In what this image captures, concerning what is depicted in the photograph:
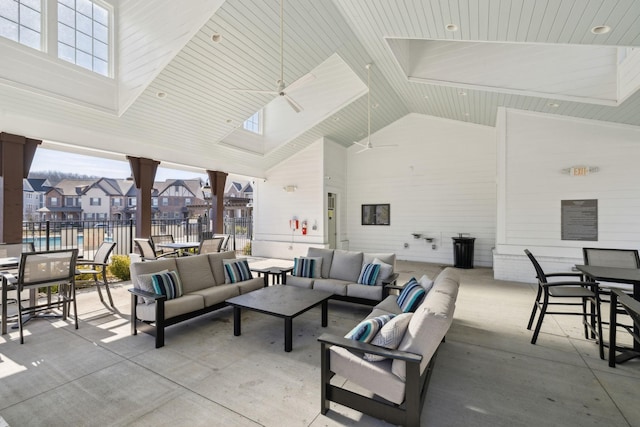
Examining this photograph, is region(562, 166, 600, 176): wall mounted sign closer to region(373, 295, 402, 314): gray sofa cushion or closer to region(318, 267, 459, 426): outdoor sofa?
region(373, 295, 402, 314): gray sofa cushion

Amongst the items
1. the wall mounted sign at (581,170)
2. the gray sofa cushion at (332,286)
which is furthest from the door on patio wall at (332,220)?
the wall mounted sign at (581,170)

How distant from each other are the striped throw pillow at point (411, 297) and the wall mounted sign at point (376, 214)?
6.39 metres

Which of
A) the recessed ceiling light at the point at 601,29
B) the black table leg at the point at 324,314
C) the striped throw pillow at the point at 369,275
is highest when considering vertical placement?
the recessed ceiling light at the point at 601,29

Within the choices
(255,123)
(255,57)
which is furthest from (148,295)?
(255,123)

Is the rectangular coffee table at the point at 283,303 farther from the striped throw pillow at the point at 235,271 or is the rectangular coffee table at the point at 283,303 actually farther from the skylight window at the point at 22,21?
the skylight window at the point at 22,21

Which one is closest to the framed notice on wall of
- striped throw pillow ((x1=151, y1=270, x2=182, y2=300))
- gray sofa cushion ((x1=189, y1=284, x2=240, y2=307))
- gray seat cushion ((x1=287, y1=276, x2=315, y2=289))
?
gray seat cushion ((x1=287, y1=276, x2=315, y2=289))

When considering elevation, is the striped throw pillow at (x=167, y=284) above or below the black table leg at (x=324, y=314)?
above

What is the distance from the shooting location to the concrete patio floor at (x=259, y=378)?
2117 millimetres

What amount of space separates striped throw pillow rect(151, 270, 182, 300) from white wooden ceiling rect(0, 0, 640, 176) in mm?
3539

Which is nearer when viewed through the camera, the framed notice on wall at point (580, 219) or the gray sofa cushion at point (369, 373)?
the gray sofa cushion at point (369, 373)

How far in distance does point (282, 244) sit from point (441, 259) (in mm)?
5145

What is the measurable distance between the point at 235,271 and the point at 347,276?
6.10 feet

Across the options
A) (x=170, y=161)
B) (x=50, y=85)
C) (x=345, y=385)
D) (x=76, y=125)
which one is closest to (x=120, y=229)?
(x=170, y=161)

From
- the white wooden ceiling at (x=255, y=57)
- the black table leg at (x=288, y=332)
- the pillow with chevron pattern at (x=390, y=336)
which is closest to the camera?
the pillow with chevron pattern at (x=390, y=336)
